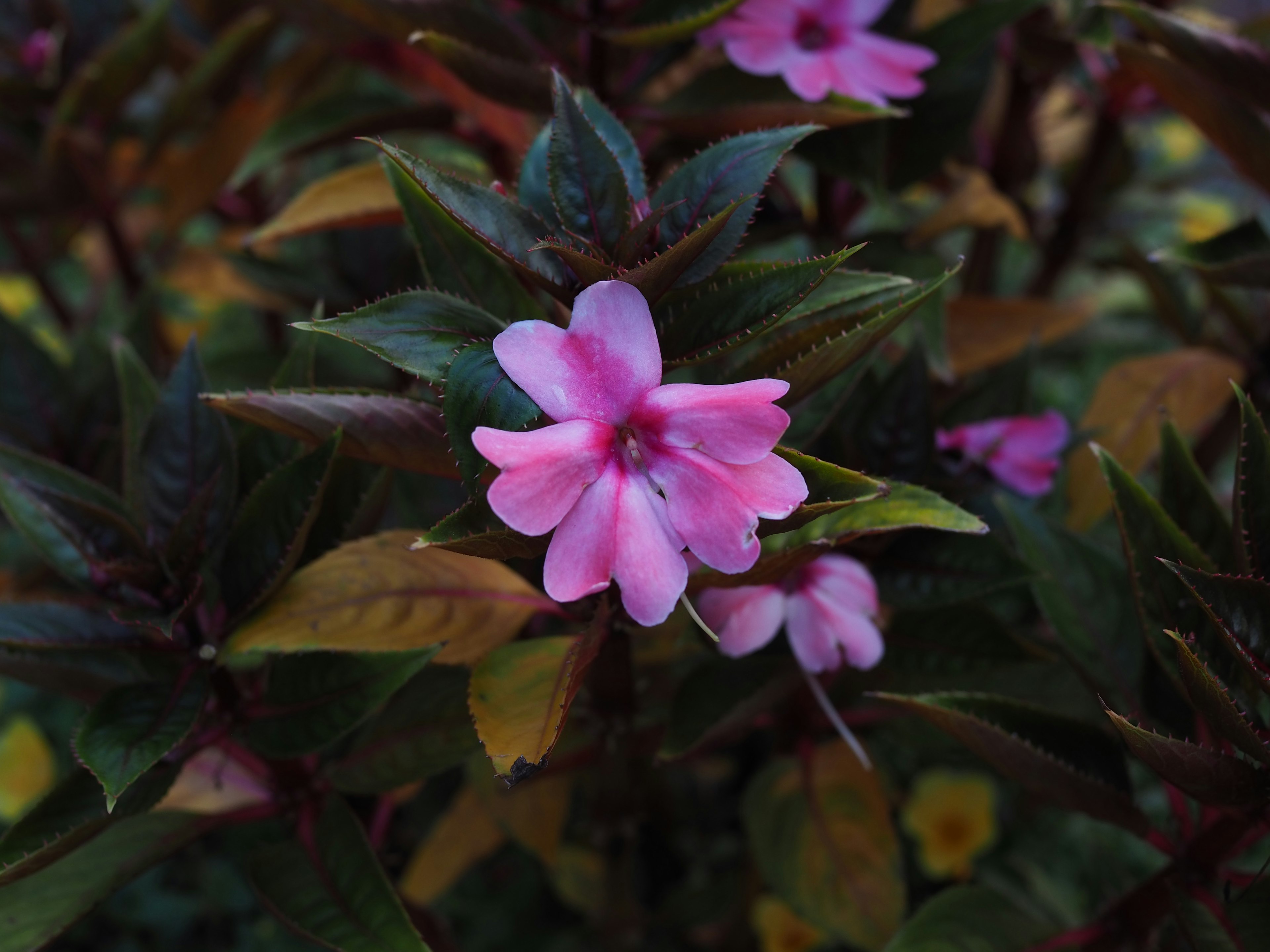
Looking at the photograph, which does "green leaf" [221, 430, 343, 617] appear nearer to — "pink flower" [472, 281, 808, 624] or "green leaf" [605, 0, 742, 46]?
"pink flower" [472, 281, 808, 624]

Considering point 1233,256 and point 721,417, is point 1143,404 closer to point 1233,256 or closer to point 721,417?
point 1233,256

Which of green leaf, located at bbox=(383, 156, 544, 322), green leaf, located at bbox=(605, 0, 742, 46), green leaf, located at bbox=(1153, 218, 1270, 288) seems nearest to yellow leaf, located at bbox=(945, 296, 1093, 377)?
green leaf, located at bbox=(1153, 218, 1270, 288)

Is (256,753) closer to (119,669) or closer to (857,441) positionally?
(119,669)

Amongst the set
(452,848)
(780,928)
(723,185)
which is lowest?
(780,928)

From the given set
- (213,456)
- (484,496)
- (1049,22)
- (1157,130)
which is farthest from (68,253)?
(1157,130)

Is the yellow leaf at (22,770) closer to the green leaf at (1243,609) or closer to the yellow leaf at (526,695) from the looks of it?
the yellow leaf at (526,695)

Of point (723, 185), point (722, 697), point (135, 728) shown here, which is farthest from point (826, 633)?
point (135, 728)

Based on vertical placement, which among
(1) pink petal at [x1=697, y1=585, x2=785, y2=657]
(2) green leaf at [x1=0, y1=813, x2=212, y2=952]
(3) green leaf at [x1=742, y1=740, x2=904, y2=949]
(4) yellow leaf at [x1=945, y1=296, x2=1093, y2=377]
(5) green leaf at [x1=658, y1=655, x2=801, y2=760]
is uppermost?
(1) pink petal at [x1=697, y1=585, x2=785, y2=657]
